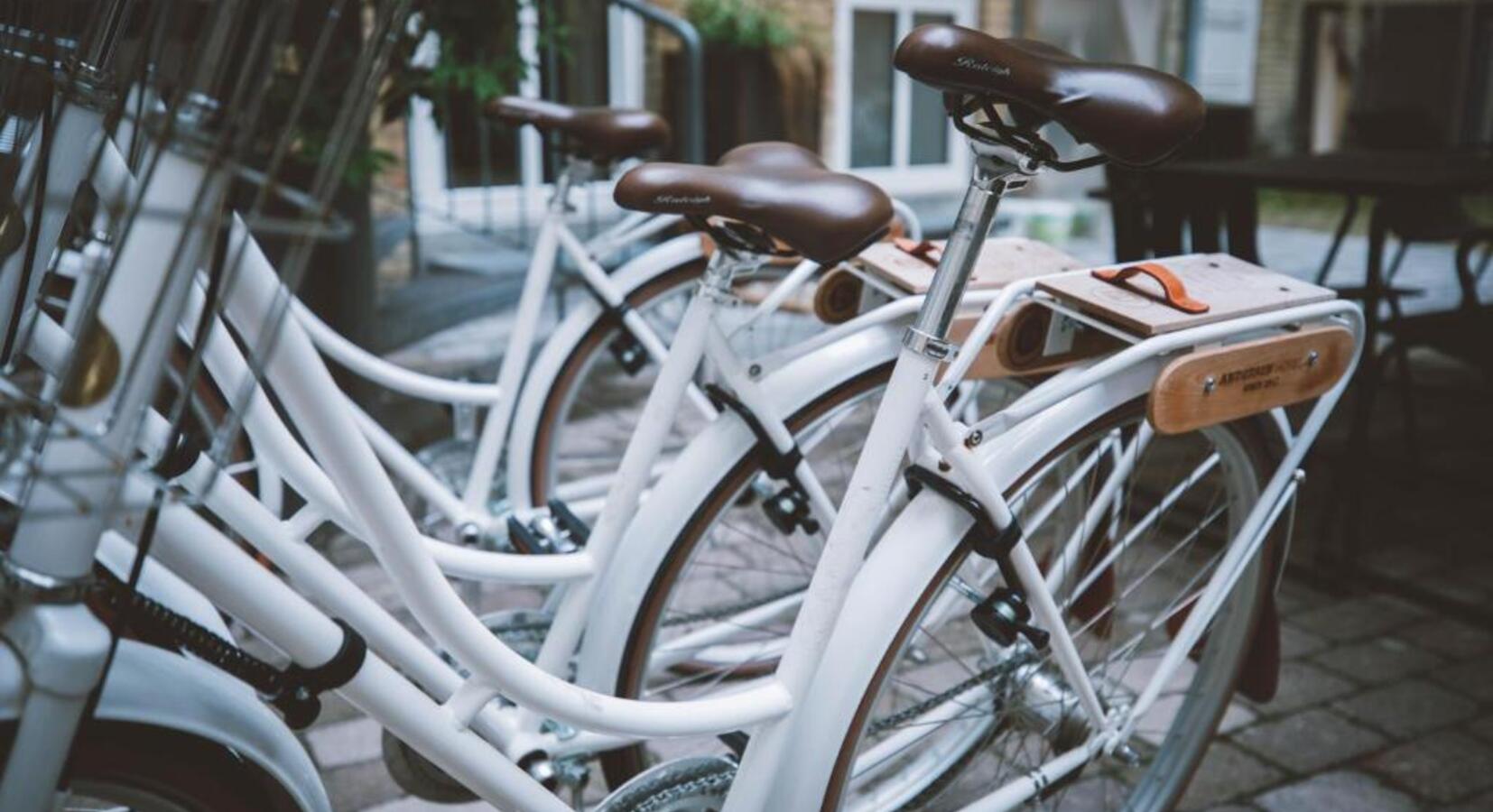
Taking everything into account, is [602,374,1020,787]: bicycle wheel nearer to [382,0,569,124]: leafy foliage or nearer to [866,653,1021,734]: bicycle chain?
[866,653,1021,734]: bicycle chain

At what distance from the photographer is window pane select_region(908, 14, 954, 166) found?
357 inches

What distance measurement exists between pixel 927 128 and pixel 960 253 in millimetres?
7879

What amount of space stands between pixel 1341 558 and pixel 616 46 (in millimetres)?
5120

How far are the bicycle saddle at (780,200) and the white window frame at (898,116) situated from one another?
671 centimetres

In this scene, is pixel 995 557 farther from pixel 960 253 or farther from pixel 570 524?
pixel 570 524

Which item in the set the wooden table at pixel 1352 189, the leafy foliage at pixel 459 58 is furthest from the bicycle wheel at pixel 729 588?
the leafy foliage at pixel 459 58

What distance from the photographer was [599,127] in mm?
2703

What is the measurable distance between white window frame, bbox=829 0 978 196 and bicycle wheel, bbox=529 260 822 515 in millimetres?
3104

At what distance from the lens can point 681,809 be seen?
5.81ft

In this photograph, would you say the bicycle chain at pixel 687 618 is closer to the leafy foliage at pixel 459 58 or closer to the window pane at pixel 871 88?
the leafy foliage at pixel 459 58

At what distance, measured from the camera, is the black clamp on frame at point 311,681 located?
134 cm

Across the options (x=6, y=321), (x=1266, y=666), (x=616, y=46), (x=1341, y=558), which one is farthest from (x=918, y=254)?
(x=616, y=46)

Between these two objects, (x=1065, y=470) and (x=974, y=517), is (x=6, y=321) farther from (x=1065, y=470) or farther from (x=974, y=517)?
(x=1065, y=470)

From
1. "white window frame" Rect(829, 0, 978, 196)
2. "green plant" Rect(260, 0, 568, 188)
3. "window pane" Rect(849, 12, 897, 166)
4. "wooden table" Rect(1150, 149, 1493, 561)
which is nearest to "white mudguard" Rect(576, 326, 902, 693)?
"wooden table" Rect(1150, 149, 1493, 561)
